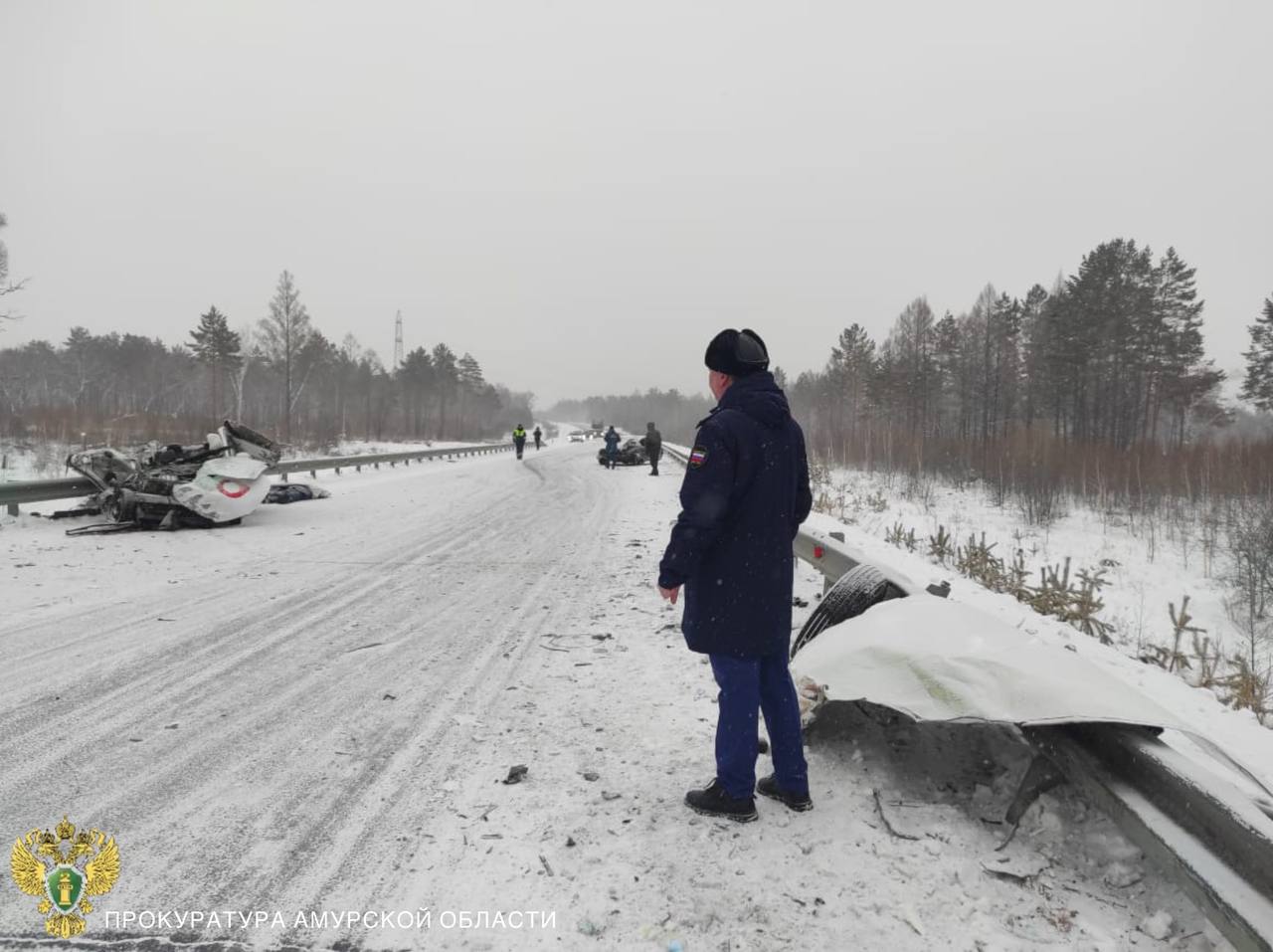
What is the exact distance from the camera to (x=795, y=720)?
8.95 ft

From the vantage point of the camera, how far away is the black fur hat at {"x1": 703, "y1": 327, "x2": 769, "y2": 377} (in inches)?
111

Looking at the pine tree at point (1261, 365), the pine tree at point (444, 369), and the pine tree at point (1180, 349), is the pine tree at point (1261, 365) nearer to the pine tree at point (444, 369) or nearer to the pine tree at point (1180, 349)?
the pine tree at point (1180, 349)

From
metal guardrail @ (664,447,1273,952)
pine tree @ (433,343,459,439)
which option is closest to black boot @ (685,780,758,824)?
metal guardrail @ (664,447,1273,952)

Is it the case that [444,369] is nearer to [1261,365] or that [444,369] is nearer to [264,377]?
[264,377]

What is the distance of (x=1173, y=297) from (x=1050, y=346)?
7500mm

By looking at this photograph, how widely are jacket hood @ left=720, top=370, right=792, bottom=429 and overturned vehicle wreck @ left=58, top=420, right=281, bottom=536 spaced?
9322 mm

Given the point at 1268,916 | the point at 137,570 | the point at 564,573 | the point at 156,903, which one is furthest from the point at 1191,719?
the point at 137,570

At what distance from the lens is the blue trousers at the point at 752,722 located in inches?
104

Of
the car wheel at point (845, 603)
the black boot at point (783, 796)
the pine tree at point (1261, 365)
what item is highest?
the pine tree at point (1261, 365)

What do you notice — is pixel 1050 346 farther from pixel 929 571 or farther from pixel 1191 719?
pixel 1191 719

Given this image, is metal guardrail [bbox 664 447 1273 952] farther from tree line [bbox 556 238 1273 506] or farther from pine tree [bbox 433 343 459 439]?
pine tree [bbox 433 343 459 439]

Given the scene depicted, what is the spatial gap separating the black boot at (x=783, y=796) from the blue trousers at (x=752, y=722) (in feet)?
0.09

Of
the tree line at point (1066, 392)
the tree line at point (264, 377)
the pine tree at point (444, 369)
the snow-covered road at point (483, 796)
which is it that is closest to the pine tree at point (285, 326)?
the tree line at point (264, 377)

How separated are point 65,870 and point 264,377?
272ft
